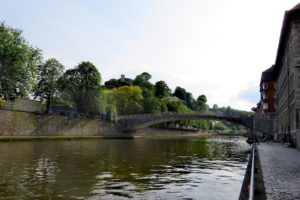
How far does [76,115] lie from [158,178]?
55.6m

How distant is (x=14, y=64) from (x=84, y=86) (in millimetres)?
27000

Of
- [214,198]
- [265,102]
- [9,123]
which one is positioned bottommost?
[214,198]

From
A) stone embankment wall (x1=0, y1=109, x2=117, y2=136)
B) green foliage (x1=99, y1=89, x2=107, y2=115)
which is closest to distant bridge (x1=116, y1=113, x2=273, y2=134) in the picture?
green foliage (x1=99, y1=89, x2=107, y2=115)

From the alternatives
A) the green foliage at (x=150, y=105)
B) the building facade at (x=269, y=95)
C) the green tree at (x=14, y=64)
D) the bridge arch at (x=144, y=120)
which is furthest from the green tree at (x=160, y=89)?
the green tree at (x=14, y=64)

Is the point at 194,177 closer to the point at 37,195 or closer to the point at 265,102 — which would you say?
the point at 37,195

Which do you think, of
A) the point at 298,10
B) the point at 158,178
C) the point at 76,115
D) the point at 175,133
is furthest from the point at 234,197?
the point at 175,133

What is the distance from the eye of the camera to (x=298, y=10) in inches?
1463

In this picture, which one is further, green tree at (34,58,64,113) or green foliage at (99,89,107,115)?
green foliage at (99,89,107,115)

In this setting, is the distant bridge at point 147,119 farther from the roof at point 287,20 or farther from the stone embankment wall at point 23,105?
the roof at point 287,20

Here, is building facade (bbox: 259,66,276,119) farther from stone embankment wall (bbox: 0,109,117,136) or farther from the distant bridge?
stone embankment wall (bbox: 0,109,117,136)

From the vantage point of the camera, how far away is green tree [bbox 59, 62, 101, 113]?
75.5 metres

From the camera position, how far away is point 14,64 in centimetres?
4994

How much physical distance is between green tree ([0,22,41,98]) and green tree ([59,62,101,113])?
2051 centimetres

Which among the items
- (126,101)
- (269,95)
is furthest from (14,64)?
(269,95)
